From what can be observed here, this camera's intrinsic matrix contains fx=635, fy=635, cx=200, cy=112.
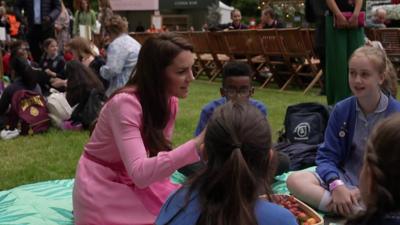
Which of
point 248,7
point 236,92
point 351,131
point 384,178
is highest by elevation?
point 384,178

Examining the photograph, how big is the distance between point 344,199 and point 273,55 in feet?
22.7

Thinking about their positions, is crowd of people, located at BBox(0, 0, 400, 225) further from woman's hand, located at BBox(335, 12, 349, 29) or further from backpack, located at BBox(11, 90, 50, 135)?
backpack, located at BBox(11, 90, 50, 135)

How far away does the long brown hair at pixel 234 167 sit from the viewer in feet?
6.36

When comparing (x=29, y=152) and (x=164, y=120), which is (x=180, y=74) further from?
(x=29, y=152)

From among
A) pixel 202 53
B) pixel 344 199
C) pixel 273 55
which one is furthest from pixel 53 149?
pixel 202 53

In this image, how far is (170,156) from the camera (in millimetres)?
2641

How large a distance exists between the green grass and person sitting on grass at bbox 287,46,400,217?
2.10 metres

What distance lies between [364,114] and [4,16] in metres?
13.4

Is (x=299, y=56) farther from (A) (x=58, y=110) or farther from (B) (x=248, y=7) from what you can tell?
(B) (x=248, y=7)

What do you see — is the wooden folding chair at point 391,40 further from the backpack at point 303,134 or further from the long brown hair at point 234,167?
the long brown hair at point 234,167

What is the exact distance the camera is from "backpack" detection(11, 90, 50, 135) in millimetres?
6742

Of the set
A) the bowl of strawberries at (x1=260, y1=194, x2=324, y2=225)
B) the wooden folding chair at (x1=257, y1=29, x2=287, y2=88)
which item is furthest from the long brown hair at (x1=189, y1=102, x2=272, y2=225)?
the wooden folding chair at (x1=257, y1=29, x2=287, y2=88)

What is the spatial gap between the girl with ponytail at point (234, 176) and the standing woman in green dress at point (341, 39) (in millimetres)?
4258

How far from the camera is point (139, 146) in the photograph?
2770 millimetres
